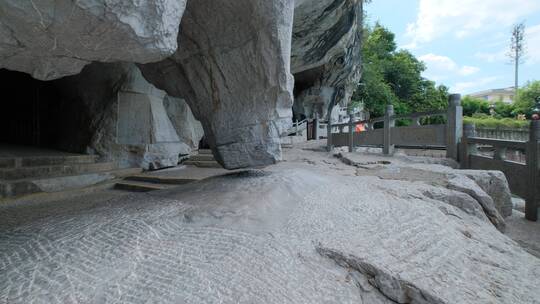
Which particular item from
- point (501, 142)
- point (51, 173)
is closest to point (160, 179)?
point (51, 173)

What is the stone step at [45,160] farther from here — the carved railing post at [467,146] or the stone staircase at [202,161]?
the carved railing post at [467,146]

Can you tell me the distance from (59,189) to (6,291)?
11.5 feet

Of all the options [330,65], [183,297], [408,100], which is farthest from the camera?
[408,100]

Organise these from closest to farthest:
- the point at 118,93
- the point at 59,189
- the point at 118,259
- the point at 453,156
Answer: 1. the point at 118,259
2. the point at 59,189
3. the point at 118,93
4. the point at 453,156

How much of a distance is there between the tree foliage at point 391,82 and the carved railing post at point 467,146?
1621 centimetres

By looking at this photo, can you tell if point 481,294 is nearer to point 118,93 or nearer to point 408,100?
point 118,93

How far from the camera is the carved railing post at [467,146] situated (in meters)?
5.44

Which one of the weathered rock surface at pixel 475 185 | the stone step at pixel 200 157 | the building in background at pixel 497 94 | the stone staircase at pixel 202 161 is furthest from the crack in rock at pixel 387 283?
the building in background at pixel 497 94

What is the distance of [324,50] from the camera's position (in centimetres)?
1024

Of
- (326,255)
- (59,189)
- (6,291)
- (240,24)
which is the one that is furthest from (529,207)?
(59,189)

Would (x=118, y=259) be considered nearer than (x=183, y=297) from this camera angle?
No

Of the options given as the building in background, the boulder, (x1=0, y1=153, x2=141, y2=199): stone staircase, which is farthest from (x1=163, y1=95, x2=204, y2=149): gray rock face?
the building in background

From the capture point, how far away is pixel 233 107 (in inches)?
117

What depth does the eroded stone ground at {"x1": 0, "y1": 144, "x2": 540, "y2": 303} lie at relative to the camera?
1.24 m
